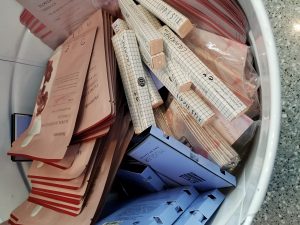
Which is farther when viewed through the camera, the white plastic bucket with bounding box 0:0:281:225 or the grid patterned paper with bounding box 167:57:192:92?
the grid patterned paper with bounding box 167:57:192:92

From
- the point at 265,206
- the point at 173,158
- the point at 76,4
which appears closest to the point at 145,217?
the point at 173,158

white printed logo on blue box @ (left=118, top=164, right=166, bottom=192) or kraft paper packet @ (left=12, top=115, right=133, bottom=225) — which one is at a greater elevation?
kraft paper packet @ (left=12, top=115, right=133, bottom=225)

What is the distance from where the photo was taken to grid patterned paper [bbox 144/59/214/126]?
23.6 inches

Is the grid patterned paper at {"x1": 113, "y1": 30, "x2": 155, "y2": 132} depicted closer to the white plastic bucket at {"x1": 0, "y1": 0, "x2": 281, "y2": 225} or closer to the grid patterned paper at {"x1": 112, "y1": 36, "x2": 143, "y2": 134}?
the grid patterned paper at {"x1": 112, "y1": 36, "x2": 143, "y2": 134}

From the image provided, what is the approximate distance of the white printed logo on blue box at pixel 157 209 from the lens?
0.60m

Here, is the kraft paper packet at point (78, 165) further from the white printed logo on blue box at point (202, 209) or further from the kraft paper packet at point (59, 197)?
the white printed logo on blue box at point (202, 209)

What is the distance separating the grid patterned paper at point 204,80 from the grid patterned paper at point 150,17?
0.08ft

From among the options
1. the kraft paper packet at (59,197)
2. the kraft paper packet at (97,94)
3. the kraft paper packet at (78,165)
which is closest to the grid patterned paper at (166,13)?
the kraft paper packet at (97,94)

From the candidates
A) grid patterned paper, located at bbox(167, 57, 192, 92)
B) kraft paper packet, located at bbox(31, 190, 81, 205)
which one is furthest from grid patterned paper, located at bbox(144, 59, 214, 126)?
kraft paper packet, located at bbox(31, 190, 81, 205)

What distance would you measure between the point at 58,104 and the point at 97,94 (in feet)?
0.37

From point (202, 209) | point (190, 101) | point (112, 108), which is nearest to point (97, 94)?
point (112, 108)

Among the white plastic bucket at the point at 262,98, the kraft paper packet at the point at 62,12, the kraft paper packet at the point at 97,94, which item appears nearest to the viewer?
the white plastic bucket at the point at 262,98

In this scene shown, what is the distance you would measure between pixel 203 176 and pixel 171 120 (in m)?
0.12

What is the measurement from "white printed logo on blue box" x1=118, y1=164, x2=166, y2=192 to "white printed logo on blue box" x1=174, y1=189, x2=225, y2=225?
0.10 m
